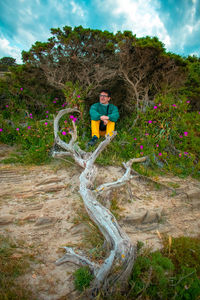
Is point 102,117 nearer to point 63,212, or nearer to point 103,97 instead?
point 103,97

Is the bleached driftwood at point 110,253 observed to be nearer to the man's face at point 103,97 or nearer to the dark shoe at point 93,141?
the dark shoe at point 93,141

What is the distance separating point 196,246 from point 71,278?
1697mm

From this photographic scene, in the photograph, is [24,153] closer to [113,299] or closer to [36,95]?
[36,95]

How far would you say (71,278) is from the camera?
1.88 meters

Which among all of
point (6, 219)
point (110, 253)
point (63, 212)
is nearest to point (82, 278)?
point (110, 253)

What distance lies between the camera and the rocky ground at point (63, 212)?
6.44 feet

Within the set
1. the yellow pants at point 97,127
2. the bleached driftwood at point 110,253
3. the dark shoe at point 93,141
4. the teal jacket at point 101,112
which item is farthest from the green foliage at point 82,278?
the teal jacket at point 101,112

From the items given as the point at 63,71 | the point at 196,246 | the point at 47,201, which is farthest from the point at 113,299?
the point at 63,71

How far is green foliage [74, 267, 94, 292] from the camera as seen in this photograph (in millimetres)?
1749

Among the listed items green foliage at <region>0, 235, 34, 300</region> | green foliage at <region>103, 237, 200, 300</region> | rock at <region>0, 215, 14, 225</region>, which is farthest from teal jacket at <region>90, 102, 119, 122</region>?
green foliage at <region>0, 235, 34, 300</region>

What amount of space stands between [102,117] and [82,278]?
3.28 meters

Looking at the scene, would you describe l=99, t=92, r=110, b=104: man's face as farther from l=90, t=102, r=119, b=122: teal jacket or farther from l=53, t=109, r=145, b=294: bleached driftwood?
l=53, t=109, r=145, b=294: bleached driftwood

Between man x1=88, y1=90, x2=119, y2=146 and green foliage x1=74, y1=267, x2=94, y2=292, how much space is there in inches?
114

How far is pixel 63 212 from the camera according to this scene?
9.36ft
